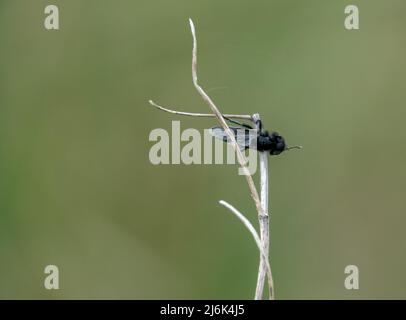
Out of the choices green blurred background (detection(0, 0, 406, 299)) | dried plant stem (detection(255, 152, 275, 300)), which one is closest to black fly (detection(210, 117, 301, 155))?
dried plant stem (detection(255, 152, 275, 300))

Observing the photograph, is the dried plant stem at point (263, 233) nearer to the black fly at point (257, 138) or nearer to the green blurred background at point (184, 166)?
the black fly at point (257, 138)

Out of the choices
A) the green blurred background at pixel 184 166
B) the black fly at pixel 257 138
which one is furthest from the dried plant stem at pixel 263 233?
the green blurred background at pixel 184 166

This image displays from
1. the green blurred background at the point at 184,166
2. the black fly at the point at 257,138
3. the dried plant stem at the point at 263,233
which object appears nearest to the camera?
the dried plant stem at the point at 263,233

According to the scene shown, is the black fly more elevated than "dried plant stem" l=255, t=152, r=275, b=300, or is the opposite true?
the black fly

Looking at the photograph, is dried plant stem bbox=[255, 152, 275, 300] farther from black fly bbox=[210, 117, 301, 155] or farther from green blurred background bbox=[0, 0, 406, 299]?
green blurred background bbox=[0, 0, 406, 299]

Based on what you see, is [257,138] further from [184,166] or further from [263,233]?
[184,166]
